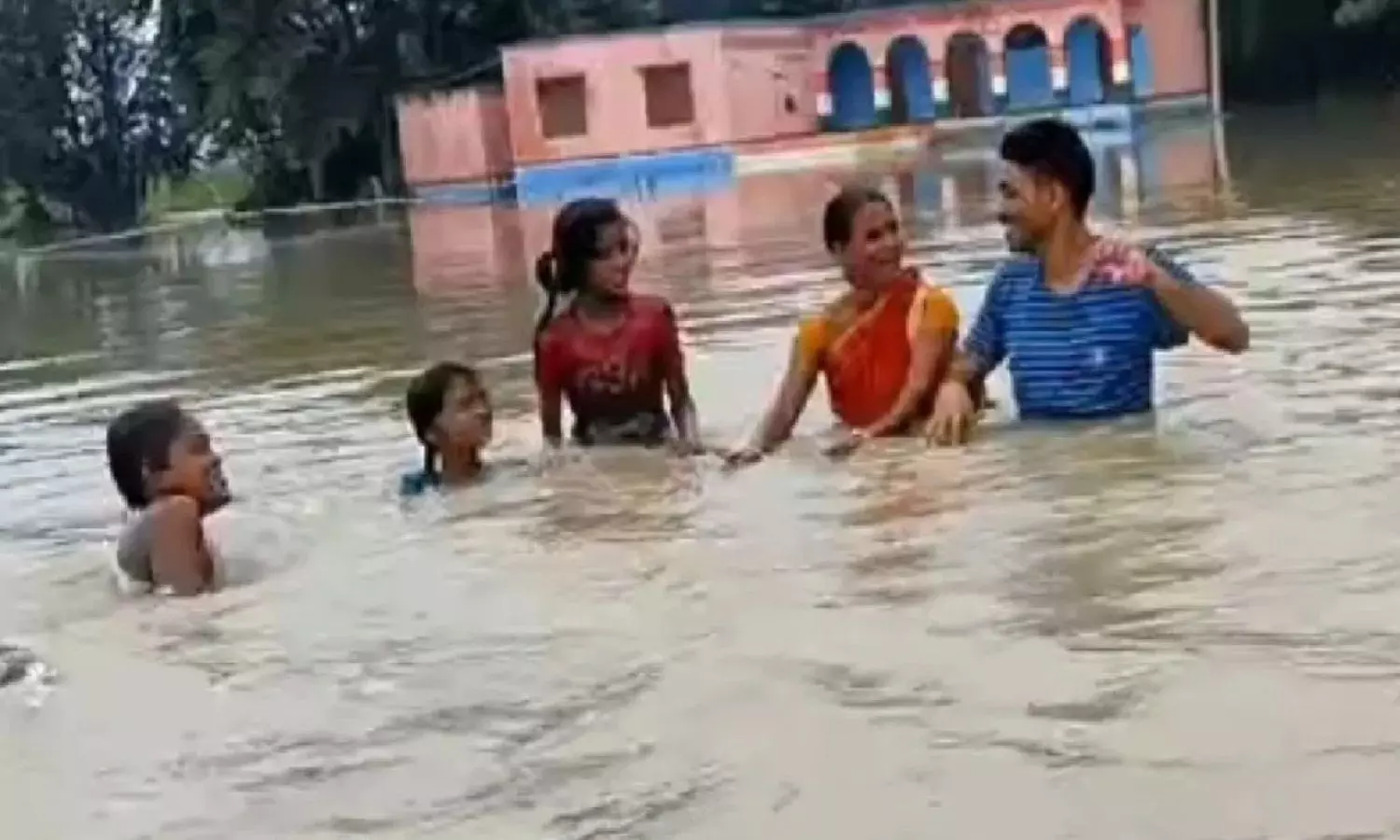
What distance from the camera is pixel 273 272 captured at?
2339cm

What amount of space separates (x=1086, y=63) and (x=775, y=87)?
17.0ft

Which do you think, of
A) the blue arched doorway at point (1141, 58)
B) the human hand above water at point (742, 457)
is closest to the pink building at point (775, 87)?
the blue arched doorway at point (1141, 58)

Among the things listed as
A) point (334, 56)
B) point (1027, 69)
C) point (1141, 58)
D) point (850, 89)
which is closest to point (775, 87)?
point (850, 89)

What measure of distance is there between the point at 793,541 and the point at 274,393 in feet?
19.3

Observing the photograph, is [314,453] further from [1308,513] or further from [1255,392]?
[1308,513]

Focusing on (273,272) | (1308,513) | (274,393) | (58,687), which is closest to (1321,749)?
(1308,513)

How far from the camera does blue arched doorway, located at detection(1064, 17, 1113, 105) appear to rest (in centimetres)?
4125

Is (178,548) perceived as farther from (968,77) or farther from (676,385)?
(968,77)

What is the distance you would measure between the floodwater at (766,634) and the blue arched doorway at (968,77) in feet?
107

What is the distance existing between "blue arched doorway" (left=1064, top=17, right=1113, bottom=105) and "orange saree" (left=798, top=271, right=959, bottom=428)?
3471 centimetres

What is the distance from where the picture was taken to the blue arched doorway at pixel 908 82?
140ft

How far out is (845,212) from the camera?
6938 millimetres

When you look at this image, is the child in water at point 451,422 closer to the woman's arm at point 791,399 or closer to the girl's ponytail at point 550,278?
the girl's ponytail at point 550,278

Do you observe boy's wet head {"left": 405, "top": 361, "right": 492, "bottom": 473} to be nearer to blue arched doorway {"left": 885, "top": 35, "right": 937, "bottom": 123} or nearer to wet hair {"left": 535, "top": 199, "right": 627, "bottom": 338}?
wet hair {"left": 535, "top": 199, "right": 627, "bottom": 338}
